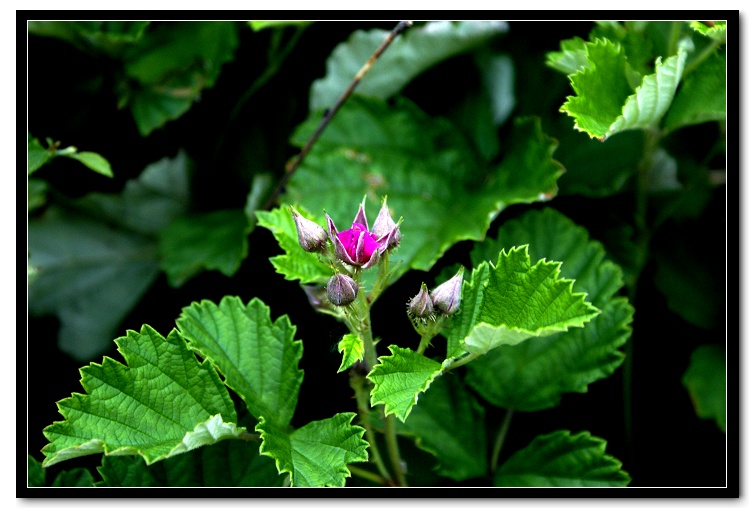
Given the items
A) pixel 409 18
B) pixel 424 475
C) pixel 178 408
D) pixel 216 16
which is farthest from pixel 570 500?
pixel 216 16

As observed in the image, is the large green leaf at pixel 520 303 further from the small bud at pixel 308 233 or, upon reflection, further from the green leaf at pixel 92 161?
the green leaf at pixel 92 161

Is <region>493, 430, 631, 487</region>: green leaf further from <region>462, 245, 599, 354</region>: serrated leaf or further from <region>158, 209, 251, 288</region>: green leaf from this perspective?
<region>158, 209, 251, 288</region>: green leaf

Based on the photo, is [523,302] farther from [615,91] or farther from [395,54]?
[395,54]

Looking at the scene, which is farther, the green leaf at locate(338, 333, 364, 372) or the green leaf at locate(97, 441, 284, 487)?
the green leaf at locate(97, 441, 284, 487)

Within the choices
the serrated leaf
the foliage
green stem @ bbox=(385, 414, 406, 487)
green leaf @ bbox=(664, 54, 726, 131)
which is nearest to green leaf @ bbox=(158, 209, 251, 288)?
the foliage

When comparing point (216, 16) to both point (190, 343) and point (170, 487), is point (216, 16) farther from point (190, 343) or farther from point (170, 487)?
point (170, 487)

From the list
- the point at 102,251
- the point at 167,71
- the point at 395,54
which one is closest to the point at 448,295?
the point at 395,54
